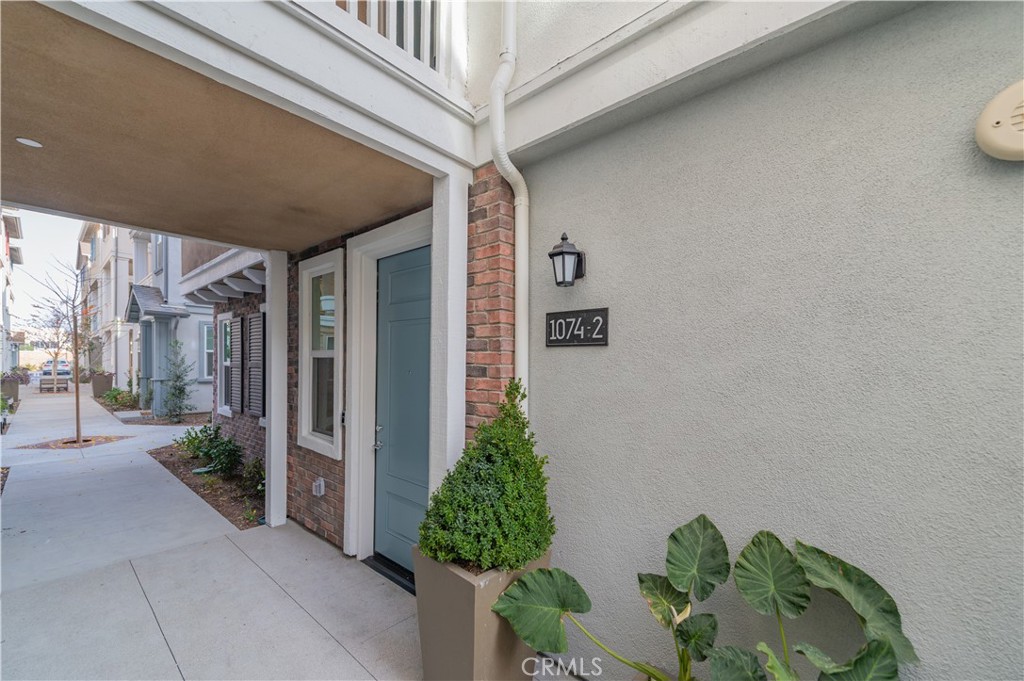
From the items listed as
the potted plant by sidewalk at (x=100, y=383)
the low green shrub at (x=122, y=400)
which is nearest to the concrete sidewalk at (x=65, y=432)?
the low green shrub at (x=122, y=400)

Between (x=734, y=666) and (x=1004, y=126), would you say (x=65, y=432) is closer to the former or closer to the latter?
(x=734, y=666)

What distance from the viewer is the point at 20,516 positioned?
14.4ft

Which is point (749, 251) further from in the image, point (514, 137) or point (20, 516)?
point (20, 516)

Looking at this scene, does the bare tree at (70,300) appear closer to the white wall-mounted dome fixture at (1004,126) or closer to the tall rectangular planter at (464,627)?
the tall rectangular planter at (464,627)

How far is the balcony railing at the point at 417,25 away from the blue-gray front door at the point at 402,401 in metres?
1.25

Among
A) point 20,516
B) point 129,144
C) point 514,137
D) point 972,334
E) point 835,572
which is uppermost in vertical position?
point 514,137

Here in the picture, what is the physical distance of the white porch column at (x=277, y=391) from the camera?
14.2 feet

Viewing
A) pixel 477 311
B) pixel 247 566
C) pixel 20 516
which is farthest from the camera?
pixel 20 516

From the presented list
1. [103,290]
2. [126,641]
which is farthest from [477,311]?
[103,290]

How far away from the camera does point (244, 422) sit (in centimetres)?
606

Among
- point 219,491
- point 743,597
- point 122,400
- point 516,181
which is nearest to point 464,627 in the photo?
point 743,597

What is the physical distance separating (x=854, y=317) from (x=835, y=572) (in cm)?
88

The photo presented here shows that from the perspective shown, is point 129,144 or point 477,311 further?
point 477,311

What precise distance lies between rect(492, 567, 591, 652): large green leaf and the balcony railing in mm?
2706
